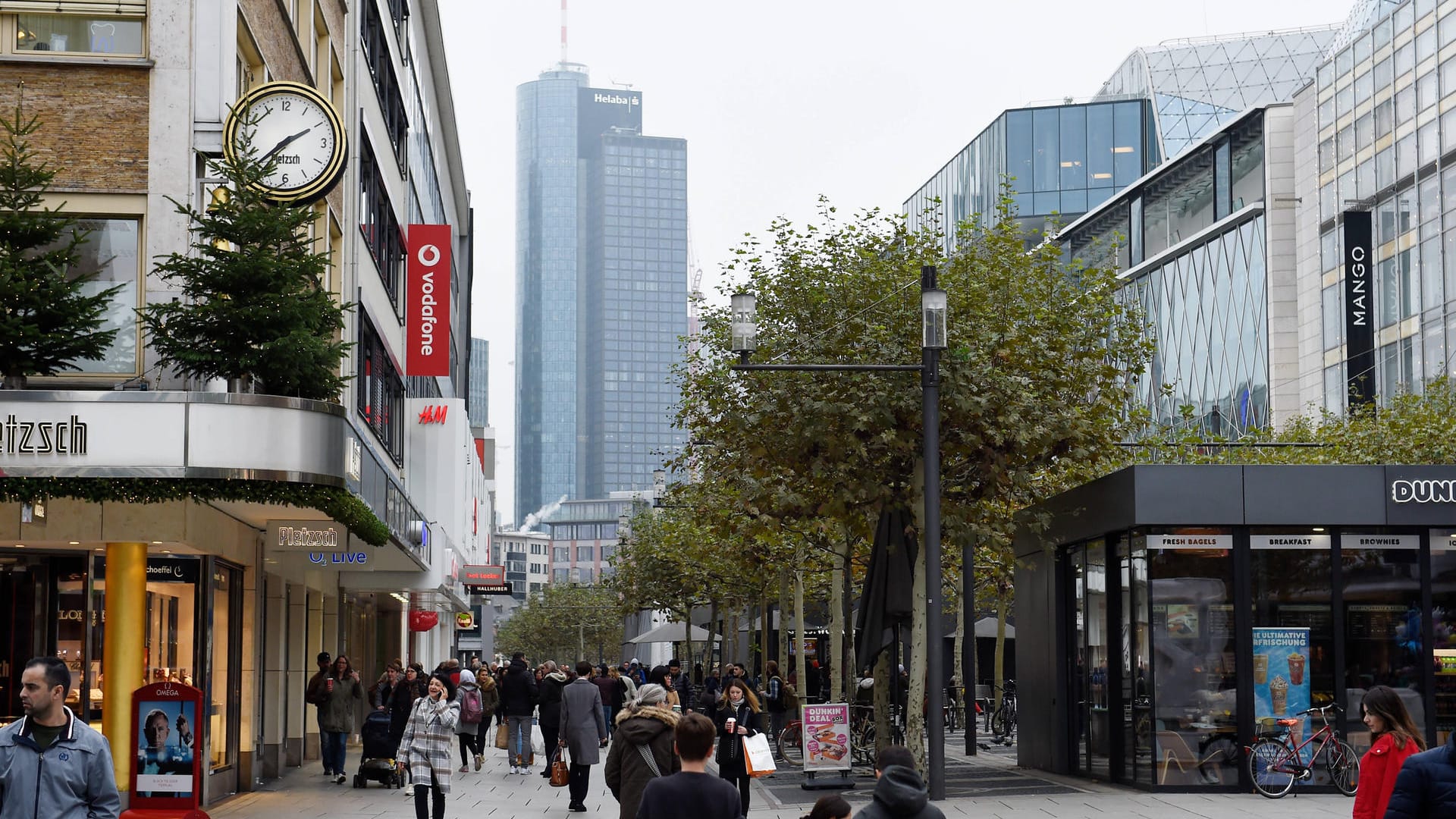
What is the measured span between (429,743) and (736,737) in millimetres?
2909

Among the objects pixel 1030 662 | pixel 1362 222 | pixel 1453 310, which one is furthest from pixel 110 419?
pixel 1362 222

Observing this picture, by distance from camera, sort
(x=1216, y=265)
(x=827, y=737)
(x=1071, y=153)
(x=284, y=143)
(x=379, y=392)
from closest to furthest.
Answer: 1. (x=284, y=143)
2. (x=827, y=737)
3. (x=379, y=392)
4. (x=1216, y=265)
5. (x=1071, y=153)

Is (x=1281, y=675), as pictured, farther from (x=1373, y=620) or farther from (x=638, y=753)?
(x=638, y=753)

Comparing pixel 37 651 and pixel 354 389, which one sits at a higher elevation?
pixel 354 389

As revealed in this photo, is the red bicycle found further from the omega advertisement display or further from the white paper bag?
the omega advertisement display

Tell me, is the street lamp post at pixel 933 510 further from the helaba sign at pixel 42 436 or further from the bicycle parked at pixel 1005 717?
the bicycle parked at pixel 1005 717

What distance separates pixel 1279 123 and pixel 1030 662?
46467mm

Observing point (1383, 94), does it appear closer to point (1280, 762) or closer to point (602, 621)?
point (1280, 762)

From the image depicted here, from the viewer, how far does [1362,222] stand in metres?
56.9

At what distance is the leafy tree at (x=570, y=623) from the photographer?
12525cm

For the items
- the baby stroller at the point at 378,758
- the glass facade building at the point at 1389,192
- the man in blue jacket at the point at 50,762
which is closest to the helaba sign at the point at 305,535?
the baby stroller at the point at 378,758

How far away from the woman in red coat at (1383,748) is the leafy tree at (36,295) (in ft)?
35.8

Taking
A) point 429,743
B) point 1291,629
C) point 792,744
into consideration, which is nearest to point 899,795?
point 429,743

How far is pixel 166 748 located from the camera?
1520 cm
